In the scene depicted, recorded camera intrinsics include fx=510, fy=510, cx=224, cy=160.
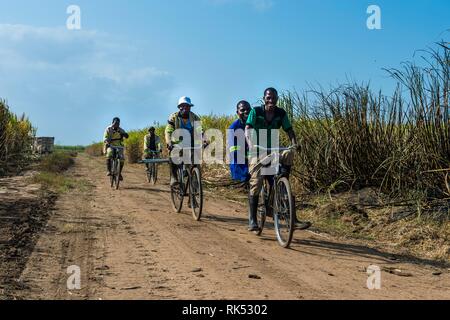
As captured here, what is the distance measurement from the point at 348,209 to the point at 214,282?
547cm

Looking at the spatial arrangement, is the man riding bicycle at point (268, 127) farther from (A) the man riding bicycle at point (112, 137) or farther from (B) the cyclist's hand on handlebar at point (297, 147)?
(A) the man riding bicycle at point (112, 137)

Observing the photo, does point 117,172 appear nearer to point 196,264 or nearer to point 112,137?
point 112,137

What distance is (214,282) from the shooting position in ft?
17.9

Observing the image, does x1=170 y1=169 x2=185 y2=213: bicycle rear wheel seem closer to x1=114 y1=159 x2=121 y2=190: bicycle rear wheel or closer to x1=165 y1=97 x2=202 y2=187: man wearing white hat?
x1=165 y1=97 x2=202 y2=187: man wearing white hat

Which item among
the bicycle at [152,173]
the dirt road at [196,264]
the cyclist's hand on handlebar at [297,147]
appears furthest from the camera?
the bicycle at [152,173]

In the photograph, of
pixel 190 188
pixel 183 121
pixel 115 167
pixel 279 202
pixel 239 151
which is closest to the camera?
pixel 279 202

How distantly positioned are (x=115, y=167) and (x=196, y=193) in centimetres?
732

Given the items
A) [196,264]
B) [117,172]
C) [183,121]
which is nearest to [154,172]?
[117,172]

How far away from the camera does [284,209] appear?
7578 mm

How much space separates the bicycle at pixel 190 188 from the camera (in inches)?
385

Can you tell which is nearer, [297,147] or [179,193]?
[297,147]

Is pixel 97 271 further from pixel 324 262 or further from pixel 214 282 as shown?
pixel 324 262

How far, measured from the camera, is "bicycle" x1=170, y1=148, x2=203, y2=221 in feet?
32.1

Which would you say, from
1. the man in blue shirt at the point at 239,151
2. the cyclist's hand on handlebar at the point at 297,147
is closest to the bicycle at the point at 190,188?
the man in blue shirt at the point at 239,151
